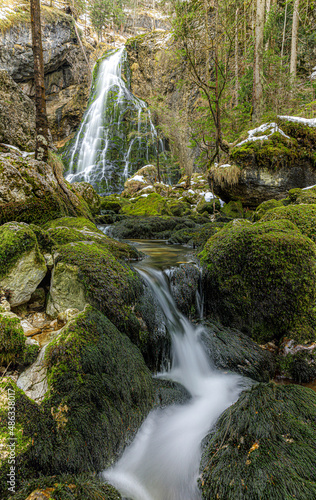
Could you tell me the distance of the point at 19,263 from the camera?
2.71m

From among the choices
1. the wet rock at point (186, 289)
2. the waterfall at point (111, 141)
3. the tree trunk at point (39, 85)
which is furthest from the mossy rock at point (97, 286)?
the waterfall at point (111, 141)

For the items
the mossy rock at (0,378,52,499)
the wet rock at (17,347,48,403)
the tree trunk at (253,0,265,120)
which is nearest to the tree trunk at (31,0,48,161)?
the wet rock at (17,347,48,403)

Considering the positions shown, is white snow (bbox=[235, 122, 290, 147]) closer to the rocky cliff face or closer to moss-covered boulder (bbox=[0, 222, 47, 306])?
moss-covered boulder (bbox=[0, 222, 47, 306])

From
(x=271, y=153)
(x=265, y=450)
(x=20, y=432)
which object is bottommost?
(x=265, y=450)

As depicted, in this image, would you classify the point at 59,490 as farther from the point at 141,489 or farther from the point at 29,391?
the point at 141,489

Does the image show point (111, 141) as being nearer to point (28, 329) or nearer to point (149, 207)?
point (149, 207)

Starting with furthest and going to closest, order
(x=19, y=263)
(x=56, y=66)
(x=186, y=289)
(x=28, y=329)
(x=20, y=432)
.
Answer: (x=56, y=66) → (x=186, y=289) → (x=19, y=263) → (x=28, y=329) → (x=20, y=432)

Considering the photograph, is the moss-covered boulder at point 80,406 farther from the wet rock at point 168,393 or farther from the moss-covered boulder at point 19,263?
the moss-covered boulder at point 19,263

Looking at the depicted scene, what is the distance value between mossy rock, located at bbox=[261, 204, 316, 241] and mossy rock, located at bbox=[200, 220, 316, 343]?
0.66 m

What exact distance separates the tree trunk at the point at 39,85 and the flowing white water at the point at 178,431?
407 cm

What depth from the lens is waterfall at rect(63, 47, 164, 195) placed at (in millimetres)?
24844

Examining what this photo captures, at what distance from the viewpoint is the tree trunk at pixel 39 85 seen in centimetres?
486

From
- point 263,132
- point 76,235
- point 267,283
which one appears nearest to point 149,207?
point 263,132

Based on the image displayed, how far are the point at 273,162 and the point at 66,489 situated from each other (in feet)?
34.5
